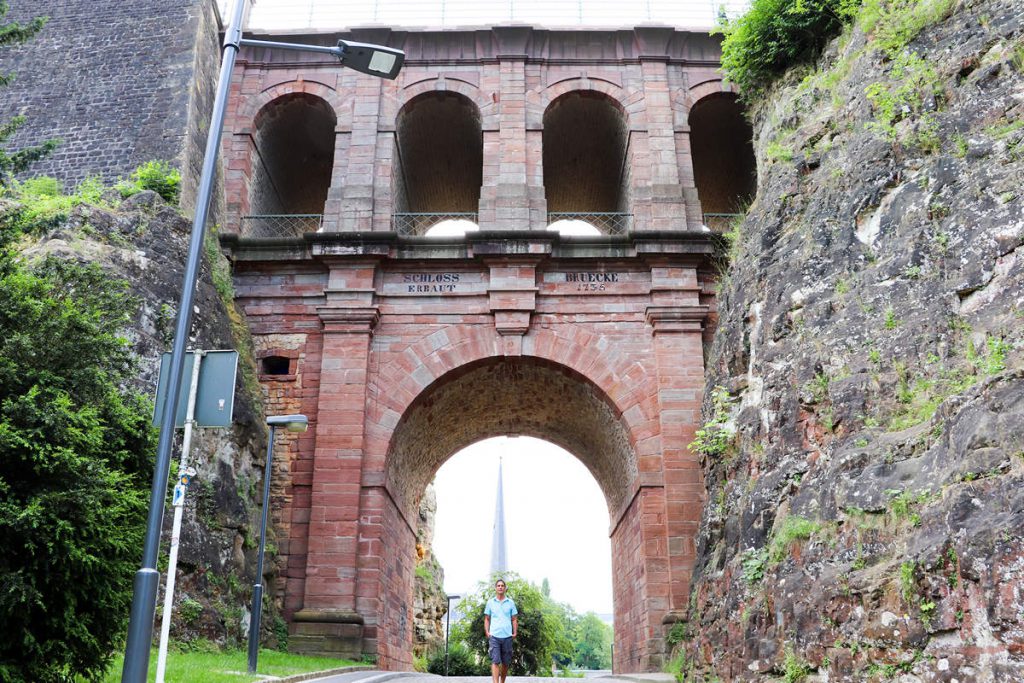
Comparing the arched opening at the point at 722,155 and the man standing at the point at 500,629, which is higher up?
the arched opening at the point at 722,155

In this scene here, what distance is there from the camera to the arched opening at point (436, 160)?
20.5m

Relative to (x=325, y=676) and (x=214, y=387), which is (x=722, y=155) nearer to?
(x=325, y=676)

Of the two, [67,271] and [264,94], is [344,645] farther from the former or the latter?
[264,94]

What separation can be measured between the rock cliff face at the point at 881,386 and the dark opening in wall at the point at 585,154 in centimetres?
701

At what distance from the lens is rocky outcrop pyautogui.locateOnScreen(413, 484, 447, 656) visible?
27.5 metres

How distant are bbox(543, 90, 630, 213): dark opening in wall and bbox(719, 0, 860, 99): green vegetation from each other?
3452mm

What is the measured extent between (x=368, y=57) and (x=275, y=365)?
1106cm

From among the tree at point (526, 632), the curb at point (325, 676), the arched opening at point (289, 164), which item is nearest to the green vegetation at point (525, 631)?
the tree at point (526, 632)

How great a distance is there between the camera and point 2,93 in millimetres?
19828

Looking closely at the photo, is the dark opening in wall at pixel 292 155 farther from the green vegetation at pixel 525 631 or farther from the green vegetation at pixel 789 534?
the green vegetation at pixel 525 631

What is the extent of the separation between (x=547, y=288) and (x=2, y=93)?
1362 centimetres

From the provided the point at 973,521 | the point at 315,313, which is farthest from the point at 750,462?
the point at 315,313

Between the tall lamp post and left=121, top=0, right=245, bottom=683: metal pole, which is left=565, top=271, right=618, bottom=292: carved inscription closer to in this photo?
the tall lamp post

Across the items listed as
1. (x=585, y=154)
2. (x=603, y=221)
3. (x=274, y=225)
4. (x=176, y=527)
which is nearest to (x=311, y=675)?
(x=176, y=527)
